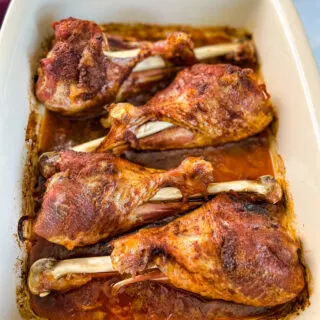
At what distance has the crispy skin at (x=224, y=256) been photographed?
1.47 meters

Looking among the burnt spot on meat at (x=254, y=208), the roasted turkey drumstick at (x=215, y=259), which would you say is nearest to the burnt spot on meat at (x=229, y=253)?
the roasted turkey drumstick at (x=215, y=259)

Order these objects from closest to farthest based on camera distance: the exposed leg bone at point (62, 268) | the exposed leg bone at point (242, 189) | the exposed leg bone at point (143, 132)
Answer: the exposed leg bone at point (62, 268) < the exposed leg bone at point (242, 189) < the exposed leg bone at point (143, 132)

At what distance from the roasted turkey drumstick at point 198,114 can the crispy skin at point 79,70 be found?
138 millimetres

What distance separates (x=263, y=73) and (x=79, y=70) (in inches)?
32.3

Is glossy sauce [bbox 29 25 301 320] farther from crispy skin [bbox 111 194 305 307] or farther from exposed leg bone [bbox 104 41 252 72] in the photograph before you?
exposed leg bone [bbox 104 41 252 72]

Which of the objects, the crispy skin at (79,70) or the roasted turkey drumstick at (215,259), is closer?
the roasted turkey drumstick at (215,259)

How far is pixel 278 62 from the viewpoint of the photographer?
186 cm

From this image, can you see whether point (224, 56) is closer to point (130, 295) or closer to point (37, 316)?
point (130, 295)

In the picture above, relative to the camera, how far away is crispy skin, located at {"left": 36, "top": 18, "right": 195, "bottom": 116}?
1821 mm

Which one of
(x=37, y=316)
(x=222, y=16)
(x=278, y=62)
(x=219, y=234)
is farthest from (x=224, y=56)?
(x=37, y=316)

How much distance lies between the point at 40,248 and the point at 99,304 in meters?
0.31

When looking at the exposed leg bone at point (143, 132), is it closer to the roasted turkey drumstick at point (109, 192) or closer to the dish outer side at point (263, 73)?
the roasted turkey drumstick at point (109, 192)

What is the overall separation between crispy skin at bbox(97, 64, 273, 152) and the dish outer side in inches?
5.9

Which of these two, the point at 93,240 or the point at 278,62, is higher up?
the point at 278,62
